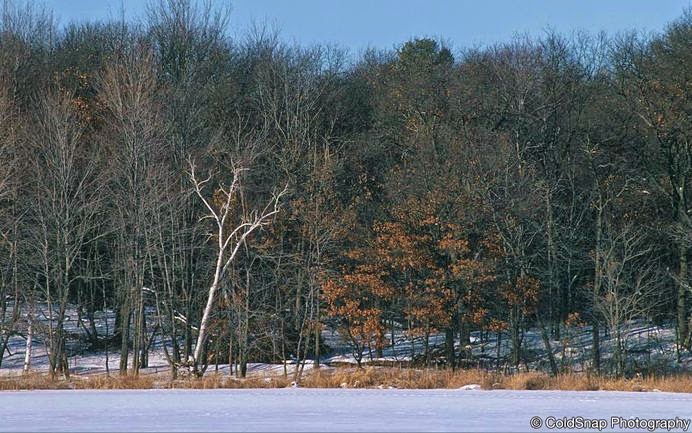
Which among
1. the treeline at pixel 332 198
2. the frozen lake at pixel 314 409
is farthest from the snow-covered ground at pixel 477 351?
the frozen lake at pixel 314 409

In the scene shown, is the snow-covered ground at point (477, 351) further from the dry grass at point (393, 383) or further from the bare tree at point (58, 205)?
the dry grass at point (393, 383)

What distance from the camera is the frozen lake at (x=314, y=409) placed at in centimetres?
1402

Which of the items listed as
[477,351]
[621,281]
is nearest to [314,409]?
[621,281]

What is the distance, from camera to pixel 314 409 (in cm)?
1647

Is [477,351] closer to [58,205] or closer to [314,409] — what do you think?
[58,205]

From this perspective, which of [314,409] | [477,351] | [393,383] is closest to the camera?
[314,409]

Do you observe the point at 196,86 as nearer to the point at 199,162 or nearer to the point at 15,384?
the point at 199,162

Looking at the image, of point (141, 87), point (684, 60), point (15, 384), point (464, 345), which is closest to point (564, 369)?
point (464, 345)

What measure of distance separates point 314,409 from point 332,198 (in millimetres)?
24257

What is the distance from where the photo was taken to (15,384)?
22734 mm

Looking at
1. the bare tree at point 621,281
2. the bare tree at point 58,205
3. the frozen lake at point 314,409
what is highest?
the bare tree at point 58,205

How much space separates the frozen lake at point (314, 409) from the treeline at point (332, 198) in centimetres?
1170

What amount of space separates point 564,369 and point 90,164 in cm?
1809

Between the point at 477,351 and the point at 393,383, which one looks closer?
the point at 393,383
